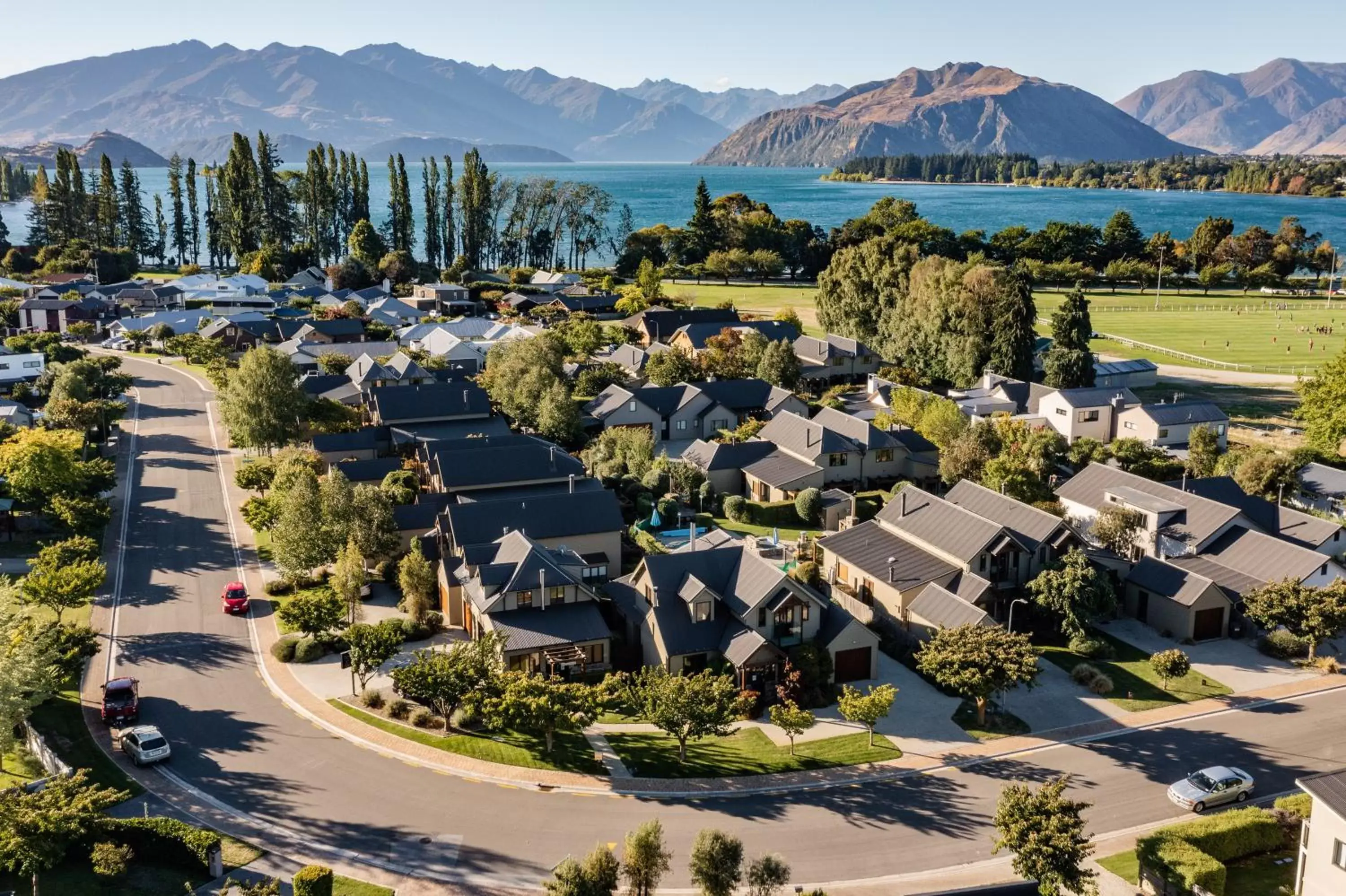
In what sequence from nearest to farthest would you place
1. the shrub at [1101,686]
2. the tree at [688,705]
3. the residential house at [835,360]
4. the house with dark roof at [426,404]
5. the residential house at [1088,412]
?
the tree at [688,705] → the shrub at [1101,686] → the house with dark roof at [426,404] → the residential house at [1088,412] → the residential house at [835,360]

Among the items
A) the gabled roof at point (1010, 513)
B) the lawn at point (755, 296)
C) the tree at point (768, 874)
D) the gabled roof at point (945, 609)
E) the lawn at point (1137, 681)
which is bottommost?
the lawn at point (1137, 681)

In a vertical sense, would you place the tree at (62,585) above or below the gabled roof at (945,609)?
above

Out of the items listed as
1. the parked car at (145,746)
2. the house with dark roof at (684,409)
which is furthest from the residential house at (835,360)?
the parked car at (145,746)

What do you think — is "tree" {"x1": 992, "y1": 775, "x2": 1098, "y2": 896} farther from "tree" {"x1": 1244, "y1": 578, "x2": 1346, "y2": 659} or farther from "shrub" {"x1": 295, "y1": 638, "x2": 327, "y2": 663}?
"shrub" {"x1": 295, "y1": 638, "x2": 327, "y2": 663}

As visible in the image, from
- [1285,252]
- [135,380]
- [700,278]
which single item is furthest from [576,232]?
[1285,252]

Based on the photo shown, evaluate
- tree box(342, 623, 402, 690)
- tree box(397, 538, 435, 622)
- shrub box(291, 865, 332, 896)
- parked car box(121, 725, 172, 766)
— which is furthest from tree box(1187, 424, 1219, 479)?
parked car box(121, 725, 172, 766)

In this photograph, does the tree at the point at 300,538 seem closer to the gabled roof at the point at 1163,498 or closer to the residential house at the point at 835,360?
the gabled roof at the point at 1163,498

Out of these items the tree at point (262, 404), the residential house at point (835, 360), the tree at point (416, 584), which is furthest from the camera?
the residential house at point (835, 360)

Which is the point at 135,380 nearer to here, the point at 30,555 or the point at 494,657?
the point at 30,555
